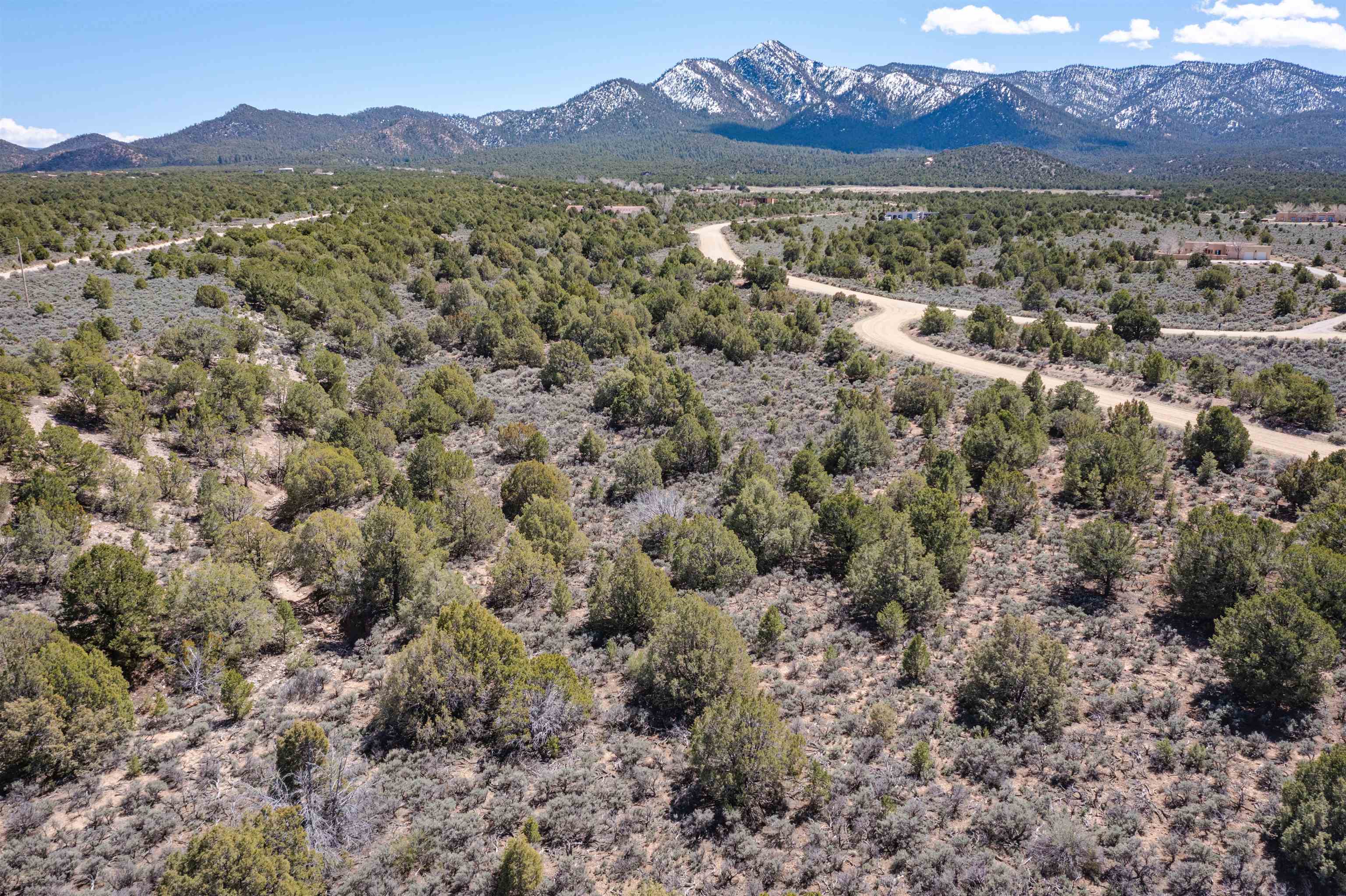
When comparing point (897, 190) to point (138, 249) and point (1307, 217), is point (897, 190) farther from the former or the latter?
point (138, 249)

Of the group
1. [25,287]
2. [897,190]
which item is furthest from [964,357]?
[897,190]

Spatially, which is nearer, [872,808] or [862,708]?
[872,808]

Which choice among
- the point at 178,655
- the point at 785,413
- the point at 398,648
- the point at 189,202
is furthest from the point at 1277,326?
the point at 189,202

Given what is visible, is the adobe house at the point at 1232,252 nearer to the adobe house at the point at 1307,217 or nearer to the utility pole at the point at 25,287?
the adobe house at the point at 1307,217

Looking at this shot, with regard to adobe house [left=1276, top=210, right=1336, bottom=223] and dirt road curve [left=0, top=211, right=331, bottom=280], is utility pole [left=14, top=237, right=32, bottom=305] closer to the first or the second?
dirt road curve [left=0, top=211, right=331, bottom=280]

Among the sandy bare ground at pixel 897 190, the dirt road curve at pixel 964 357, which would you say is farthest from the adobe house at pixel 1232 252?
the sandy bare ground at pixel 897 190

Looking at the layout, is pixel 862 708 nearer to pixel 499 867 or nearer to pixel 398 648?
pixel 499 867
